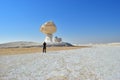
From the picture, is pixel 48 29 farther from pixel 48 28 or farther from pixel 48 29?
pixel 48 28

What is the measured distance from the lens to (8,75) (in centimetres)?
1120

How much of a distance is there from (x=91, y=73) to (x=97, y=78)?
113 centimetres

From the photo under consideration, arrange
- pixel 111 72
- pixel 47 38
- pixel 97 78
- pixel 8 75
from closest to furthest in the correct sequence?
pixel 97 78, pixel 8 75, pixel 111 72, pixel 47 38

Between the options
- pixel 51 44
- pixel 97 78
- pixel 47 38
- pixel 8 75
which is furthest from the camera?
pixel 47 38

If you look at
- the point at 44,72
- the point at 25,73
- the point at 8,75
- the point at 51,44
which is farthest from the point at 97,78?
the point at 51,44

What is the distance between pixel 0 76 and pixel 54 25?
2145 inches

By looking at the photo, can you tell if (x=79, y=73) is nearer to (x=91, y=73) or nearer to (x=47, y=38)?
(x=91, y=73)

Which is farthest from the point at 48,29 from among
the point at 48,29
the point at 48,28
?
the point at 48,28

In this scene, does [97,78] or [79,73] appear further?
[79,73]

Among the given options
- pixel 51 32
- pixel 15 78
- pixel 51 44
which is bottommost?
pixel 15 78

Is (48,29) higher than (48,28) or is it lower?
lower

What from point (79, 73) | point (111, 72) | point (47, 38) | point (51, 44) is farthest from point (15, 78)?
point (47, 38)

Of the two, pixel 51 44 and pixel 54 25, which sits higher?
pixel 54 25

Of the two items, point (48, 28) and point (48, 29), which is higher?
point (48, 28)
